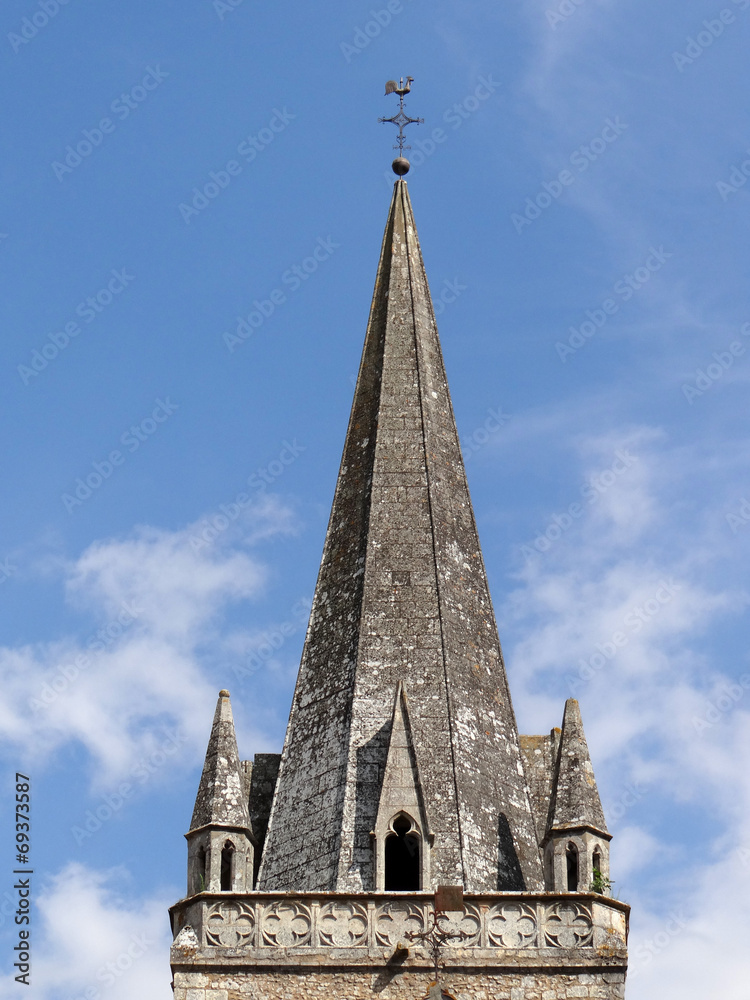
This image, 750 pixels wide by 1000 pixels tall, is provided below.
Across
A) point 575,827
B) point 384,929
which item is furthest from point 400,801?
point 575,827

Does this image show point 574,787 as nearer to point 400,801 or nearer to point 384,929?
point 400,801

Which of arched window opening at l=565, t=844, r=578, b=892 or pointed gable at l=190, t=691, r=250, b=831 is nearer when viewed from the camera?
arched window opening at l=565, t=844, r=578, b=892

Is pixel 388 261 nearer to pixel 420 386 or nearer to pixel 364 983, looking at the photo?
pixel 420 386

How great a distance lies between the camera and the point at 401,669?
30.2 metres

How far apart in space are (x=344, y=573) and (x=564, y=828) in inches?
219

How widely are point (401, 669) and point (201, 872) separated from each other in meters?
4.08

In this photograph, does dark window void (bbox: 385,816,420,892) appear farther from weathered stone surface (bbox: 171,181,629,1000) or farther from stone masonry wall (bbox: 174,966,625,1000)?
stone masonry wall (bbox: 174,966,625,1000)

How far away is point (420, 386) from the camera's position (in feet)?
112

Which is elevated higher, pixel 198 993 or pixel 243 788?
pixel 243 788

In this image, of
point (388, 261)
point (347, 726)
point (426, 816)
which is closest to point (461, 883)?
point (426, 816)

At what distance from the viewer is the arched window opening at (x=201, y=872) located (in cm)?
2805

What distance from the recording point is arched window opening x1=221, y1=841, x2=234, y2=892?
28.3m

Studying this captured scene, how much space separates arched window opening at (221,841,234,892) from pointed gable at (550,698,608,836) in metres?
4.13

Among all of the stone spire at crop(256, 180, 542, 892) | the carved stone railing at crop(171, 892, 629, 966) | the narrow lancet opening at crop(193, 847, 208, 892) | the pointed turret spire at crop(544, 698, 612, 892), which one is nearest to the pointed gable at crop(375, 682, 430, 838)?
the stone spire at crop(256, 180, 542, 892)
